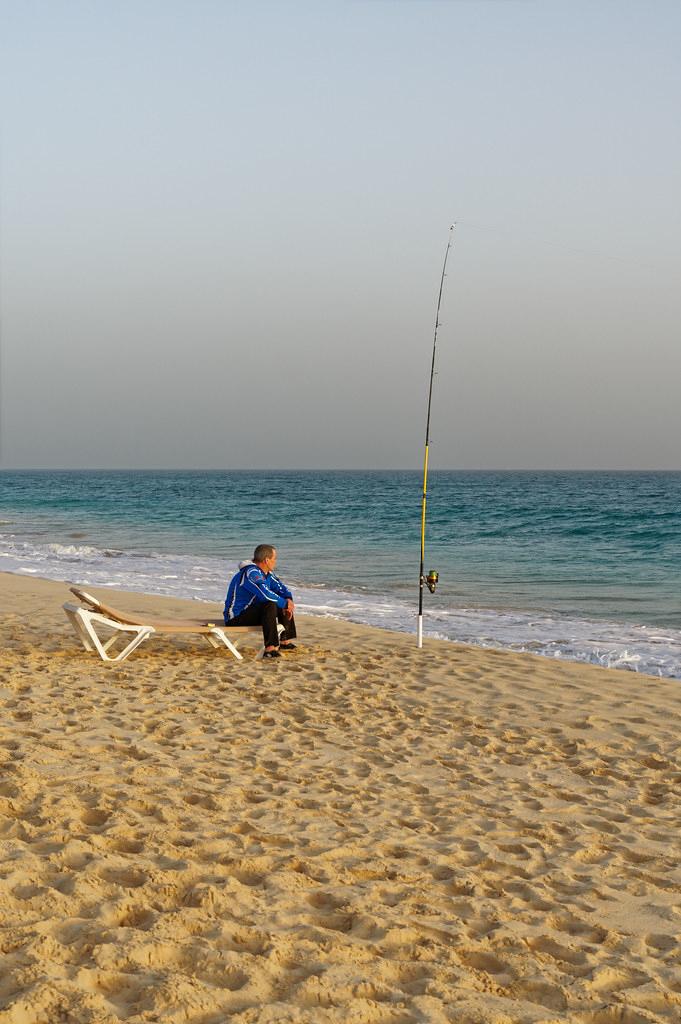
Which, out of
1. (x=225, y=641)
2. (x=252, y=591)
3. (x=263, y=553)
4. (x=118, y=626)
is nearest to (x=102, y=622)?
(x=118, y=626)

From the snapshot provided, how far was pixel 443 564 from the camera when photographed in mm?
20766

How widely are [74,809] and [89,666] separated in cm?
392

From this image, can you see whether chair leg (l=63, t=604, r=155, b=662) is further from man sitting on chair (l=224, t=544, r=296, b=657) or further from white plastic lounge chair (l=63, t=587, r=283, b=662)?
man sitting on chair (l=224, t=544, r=296, b=657)

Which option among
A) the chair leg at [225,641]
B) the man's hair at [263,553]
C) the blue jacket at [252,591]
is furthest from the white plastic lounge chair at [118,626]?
the man's hair at [263,553]

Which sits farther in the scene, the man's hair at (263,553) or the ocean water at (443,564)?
the ocean water at (443,564)

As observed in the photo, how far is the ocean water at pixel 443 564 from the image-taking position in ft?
38.2

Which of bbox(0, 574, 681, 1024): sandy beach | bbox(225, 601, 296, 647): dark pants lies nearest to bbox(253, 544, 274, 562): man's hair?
bbox(225, 601, 296, 647): dark pants

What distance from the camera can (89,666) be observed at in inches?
307

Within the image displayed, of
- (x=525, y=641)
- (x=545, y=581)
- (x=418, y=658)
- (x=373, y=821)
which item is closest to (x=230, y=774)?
(x=373, y=821)

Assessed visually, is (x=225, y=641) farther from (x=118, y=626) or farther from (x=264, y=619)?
(x=118, y=626)

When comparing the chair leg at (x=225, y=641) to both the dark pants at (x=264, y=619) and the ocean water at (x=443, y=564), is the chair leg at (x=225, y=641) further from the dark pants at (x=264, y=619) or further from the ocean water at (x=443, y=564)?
the ocean water at (x=443, y=564)

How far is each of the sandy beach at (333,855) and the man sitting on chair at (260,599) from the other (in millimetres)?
1391

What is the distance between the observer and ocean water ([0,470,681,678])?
38.2 feet

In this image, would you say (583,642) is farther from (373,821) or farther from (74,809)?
(74,809)
